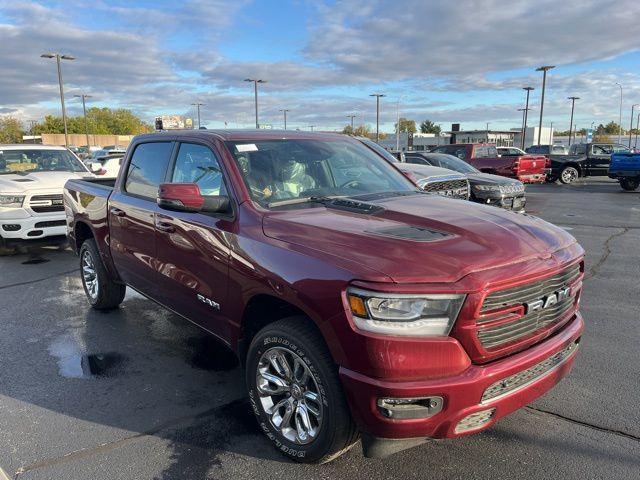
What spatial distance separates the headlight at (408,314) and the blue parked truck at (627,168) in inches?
778

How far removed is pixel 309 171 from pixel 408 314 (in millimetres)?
1750

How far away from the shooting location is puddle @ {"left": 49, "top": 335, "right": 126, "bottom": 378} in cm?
413

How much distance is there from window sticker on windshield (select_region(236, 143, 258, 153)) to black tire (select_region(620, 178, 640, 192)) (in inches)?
785

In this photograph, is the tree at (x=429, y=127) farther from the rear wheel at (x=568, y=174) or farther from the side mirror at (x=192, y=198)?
the side mirror at (x=192, y=198)

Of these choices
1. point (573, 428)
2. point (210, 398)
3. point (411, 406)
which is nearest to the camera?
point (411, 406)

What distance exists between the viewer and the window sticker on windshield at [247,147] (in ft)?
11.9

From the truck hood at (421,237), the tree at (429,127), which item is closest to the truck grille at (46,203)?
the truck hood at (421,237)

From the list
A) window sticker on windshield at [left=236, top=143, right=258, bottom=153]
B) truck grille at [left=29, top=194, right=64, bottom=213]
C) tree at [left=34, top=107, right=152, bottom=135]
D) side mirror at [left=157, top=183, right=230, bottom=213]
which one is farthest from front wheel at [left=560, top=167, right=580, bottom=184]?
tree at [left=34, top=107, right=152, bottom=135]

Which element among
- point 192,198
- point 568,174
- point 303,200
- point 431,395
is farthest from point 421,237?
point 568,174

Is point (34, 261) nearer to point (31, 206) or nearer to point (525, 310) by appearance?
point (31, 206)

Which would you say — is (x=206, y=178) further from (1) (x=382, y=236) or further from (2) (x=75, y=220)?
(2) (x=75, y=220)

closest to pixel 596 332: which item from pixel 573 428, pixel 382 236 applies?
pixel 573 428

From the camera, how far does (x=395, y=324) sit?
7.77 feet

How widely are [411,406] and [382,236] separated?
0.86m
